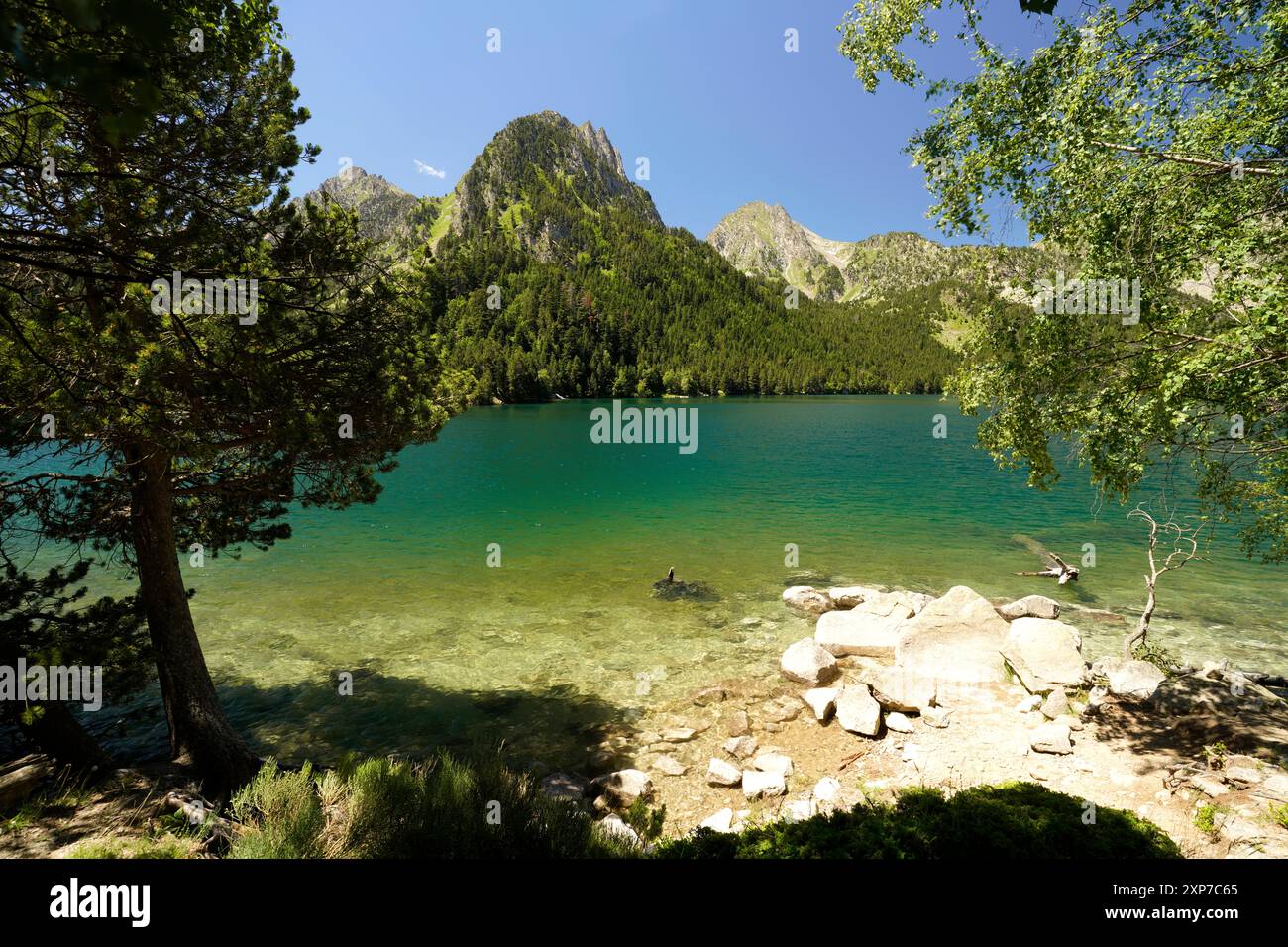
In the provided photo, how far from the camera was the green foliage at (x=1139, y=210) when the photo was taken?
629cm

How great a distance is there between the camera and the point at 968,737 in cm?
1005

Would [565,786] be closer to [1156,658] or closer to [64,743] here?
[64,743]

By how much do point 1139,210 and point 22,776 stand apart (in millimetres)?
17020

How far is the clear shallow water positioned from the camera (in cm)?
1277

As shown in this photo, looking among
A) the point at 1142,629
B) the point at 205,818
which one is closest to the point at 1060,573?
the point at 1142,629

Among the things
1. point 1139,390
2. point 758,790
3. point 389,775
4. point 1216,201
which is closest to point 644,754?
point 758,790

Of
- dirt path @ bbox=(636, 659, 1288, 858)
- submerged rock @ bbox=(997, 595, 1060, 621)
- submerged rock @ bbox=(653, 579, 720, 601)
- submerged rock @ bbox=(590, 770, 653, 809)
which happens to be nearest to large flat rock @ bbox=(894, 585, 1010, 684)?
dirt path @ bbox=(636, 659, 1288, 858)

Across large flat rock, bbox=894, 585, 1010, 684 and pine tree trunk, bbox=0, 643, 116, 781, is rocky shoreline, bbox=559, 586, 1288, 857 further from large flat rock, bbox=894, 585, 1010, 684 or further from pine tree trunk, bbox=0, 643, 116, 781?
pine tree trunk, bbox=0, 643, 116, 781

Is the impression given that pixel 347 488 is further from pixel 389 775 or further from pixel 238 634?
pixel 238 634

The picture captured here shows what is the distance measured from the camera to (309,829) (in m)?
5.38

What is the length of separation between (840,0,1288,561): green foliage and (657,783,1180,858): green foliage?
4749 mm

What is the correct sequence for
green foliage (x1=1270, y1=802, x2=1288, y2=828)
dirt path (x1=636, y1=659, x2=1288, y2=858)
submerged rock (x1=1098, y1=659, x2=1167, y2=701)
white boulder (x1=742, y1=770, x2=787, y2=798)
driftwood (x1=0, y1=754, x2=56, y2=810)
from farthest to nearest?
submerged rock (x1=1098, y1=659, x2=1167, y2=701)
white boulder (x1=742, y1=770, x2=787, y2=798)
dirt path (x1=636, y1=659, x2=1288, y2=858)
driftwood (x1=0, y1=754, x2=56, y2=810)
green foliage (x1=1270, y1=802, x2=1288, y2=828)
